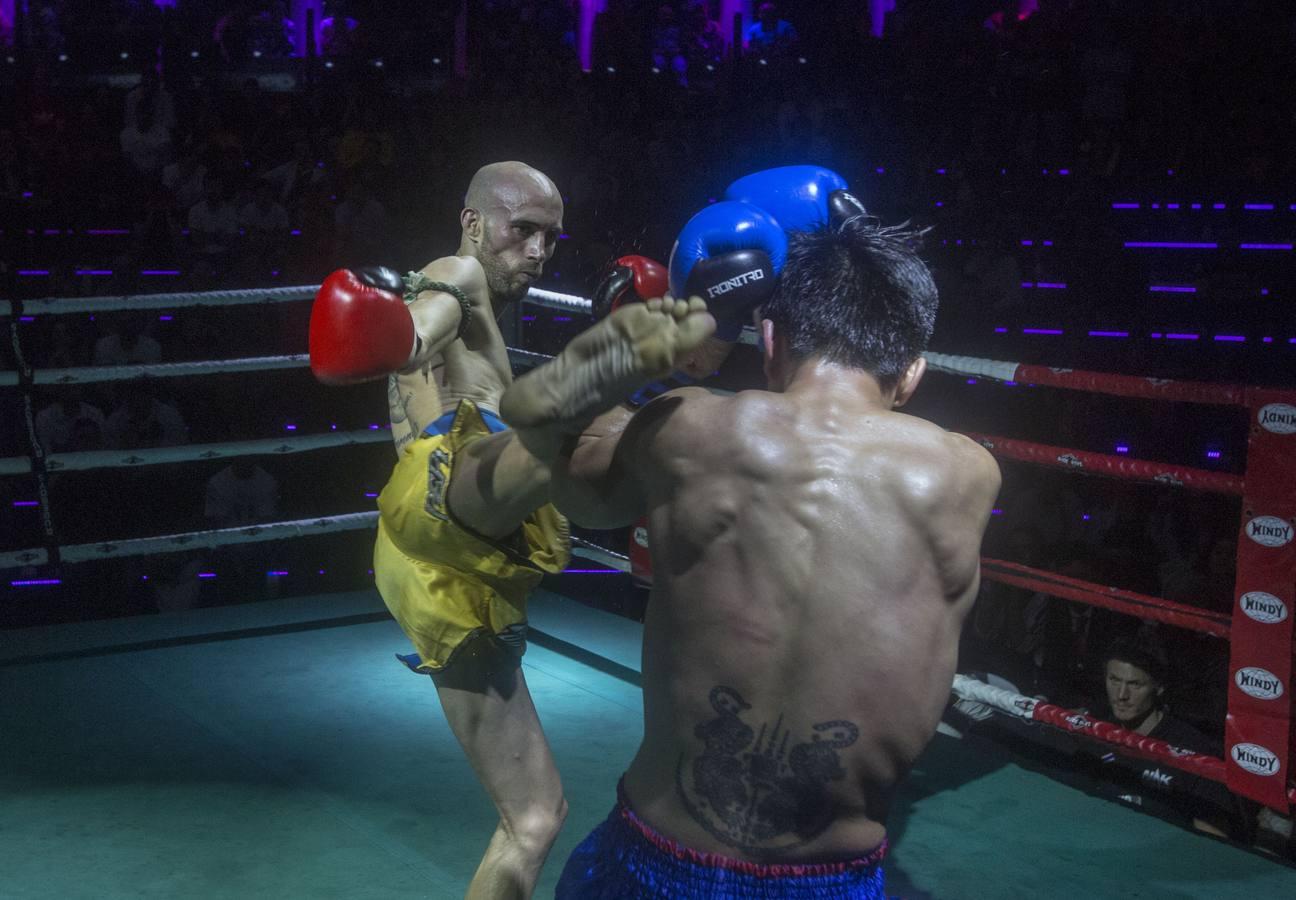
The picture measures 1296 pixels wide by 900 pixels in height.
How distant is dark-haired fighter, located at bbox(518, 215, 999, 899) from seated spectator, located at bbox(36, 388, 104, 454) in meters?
5.17

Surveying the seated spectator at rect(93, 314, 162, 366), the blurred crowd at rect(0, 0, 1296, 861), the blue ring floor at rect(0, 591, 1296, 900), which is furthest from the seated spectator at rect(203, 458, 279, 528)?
the blue ring floor at rect(0, 591, 1296, 900)

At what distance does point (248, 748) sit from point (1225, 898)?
2505 millimetres

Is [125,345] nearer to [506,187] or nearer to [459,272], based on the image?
[506,187]

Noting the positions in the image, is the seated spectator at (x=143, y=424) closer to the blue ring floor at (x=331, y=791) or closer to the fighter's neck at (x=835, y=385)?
the blue ring floor at (x=331, y=791)

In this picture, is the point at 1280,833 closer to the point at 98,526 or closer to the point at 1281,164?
the point at 1281,164

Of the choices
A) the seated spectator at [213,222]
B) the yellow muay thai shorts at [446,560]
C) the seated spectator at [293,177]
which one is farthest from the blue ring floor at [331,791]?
the seated spectator at [293,177]

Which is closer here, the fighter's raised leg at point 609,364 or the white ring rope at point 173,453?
the fighter's raised leg at point 609,364

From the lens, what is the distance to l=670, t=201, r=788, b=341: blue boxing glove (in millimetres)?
2025

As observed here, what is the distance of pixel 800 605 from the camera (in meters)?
1.59

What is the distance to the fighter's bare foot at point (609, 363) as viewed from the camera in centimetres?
148

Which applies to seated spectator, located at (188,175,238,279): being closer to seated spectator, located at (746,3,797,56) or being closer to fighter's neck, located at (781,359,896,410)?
seated spectator, located at (746,3,797,56)

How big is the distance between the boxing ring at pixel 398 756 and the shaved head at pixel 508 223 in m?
1.22

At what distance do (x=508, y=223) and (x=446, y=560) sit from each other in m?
0.84

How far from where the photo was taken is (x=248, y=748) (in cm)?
361
